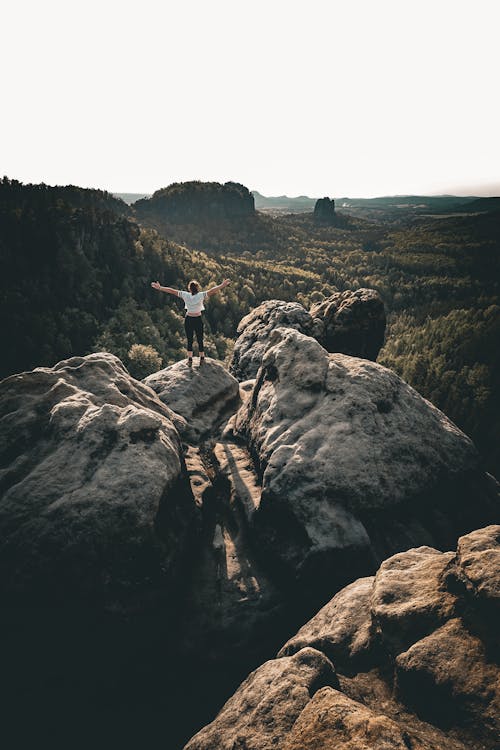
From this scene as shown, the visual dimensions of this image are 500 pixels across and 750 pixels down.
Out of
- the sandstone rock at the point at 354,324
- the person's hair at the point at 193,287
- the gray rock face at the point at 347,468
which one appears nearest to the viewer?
the gray rock face at the point at 347,468

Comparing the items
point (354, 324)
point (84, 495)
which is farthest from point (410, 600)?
point (354, 324)

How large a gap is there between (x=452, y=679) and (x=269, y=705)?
127 inches

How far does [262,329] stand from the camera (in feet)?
93.6

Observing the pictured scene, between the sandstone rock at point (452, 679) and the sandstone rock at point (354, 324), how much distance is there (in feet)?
64.7

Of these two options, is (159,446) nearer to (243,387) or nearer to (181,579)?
(181,579)

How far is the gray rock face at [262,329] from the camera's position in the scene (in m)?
25.8

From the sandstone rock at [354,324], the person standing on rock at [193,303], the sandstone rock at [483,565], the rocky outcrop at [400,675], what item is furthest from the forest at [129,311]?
the sandstone rock at [483,565]

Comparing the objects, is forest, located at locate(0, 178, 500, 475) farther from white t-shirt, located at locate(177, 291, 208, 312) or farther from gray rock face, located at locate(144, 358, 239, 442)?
white t-shirt, located at locate(177, 291, 208, 312)

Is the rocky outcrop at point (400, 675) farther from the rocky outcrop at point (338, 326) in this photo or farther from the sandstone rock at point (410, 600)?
the rocky outcrop at point (338, 326)

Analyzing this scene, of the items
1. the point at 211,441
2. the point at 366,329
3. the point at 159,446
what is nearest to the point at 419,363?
the point at 366,329

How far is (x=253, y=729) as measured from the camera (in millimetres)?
6434

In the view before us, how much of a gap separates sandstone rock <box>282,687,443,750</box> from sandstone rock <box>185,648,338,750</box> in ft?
1.36

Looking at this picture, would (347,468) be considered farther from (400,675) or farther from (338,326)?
(338,326)

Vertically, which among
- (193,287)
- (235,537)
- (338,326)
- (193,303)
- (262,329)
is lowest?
(235,537)
